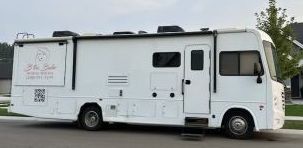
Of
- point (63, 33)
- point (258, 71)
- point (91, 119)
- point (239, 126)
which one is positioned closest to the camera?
point (258, 71)

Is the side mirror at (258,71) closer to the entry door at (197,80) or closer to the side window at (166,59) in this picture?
the entry door at (197,80)

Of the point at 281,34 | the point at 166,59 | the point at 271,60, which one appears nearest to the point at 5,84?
the point at 281,34

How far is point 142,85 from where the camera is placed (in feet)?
46.1

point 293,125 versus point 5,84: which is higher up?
point 5,84

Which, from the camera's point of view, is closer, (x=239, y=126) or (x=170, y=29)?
(x=239, y=126)

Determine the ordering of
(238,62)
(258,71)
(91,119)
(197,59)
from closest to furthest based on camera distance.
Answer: (258,71)
(238,62)
(197,59)
(91,119)

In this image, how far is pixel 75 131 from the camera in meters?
14.6

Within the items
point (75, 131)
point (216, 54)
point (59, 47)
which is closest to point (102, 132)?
point (75, 131)

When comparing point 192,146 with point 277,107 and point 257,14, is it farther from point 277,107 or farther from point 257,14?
point 257,14

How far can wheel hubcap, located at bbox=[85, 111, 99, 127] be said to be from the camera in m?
14.7

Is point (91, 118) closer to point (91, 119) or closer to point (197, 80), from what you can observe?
point (91, 119)

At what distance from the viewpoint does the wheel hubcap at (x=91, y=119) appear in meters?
14.7

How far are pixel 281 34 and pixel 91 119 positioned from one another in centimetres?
1223

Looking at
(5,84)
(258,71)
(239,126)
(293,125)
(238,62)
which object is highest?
(5,84)
